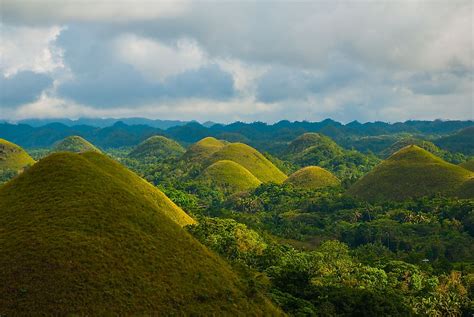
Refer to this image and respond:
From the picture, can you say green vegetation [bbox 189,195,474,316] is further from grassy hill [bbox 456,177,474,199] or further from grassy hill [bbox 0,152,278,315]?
grassy hill [bbox 456,177,474,199]

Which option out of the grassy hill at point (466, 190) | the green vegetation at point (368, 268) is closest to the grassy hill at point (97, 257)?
the green vegetation at point (368, 268)

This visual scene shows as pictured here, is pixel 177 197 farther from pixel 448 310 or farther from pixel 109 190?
pixel 448 310

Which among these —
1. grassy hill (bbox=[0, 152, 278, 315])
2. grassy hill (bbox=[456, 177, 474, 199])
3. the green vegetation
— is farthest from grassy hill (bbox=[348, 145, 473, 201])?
grassy hill (bbox=[0, 152, 278, 315])

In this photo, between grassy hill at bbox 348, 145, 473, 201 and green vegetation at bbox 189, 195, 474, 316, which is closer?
green vegetation at bbox 189, 195, 474, 316

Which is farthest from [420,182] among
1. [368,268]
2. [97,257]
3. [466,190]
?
[97,257]

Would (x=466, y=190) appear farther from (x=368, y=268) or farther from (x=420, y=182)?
(x=368, y=268)

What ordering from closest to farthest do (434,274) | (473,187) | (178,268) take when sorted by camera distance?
(178,268), (434,274), (473,187)

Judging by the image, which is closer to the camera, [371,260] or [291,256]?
[291,256]

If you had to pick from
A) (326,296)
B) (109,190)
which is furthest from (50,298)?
(326,296)
